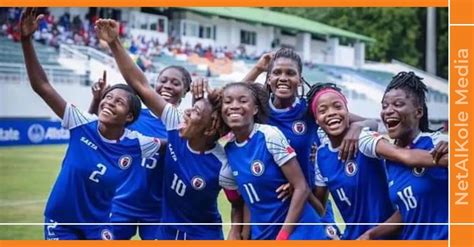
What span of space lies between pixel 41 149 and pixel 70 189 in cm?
33

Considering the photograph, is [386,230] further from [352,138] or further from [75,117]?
[75,117]

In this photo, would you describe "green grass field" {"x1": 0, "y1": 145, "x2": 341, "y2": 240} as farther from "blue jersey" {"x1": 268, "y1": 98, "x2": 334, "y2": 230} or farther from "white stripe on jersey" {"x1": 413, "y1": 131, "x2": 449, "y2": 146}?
"white stripe on jersey" {"x1": 413, "y1": 131, "x2": 449, "y2": 146}

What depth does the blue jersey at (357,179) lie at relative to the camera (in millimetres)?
3439

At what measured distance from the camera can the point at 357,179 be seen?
11.3ft

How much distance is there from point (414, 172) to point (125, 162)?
1.21m

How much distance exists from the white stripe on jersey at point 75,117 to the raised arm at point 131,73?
9.3 inches

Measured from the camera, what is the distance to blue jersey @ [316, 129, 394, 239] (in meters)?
3.44

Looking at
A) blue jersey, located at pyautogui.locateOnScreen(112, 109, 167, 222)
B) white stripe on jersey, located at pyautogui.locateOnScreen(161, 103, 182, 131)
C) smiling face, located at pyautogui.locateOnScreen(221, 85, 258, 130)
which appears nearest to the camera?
smiling face, located at pyautogui.locateOnScreen(221, 85, 258, 130)

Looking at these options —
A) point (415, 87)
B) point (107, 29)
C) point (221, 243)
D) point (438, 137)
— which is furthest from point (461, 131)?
point (107, 29)

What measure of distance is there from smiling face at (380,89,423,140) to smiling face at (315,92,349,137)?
0.18m

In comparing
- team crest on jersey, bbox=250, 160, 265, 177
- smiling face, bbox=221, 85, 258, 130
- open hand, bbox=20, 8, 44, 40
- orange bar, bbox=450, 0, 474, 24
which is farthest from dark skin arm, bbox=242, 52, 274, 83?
open hand, bbox=20, 8, 44, 40

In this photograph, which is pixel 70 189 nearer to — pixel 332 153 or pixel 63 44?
pixel 63 44

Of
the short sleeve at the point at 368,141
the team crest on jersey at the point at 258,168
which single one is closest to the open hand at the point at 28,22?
the team crest on jersey at the point at 258,168

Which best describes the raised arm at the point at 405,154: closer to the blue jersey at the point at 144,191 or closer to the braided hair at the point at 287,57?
the braided hair at the point at 287,57
